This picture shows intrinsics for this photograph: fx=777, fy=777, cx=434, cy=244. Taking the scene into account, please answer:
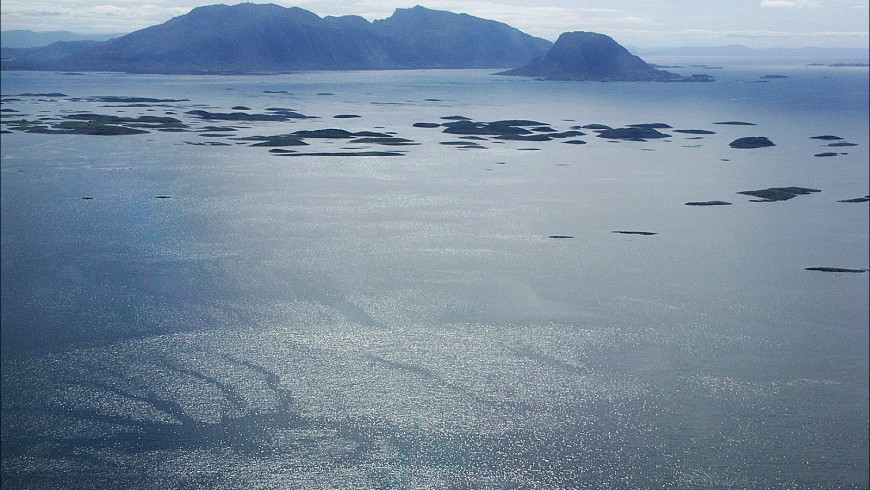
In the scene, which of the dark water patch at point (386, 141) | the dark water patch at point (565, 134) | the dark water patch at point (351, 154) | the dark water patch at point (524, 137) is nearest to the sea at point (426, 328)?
the dark water patch at point (351, 154)

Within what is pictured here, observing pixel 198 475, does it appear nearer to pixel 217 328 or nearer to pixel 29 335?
pixel 217 328

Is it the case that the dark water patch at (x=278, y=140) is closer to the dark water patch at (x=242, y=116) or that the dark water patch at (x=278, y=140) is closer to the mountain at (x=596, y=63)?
the dark water patch at (x=242, y=116)

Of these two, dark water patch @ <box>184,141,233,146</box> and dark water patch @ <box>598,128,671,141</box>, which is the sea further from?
dark water patch @ <box>598,128,671,141</box>

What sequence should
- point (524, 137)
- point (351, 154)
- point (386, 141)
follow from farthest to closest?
1. point (524, 137)
2. point (386, 141)
3. point (351, 154)

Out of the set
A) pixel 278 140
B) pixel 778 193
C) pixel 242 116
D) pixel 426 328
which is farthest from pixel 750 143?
pixel 426 328

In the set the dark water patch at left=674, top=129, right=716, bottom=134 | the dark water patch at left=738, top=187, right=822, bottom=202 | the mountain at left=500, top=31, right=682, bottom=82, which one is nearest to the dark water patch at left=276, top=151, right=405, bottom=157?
the dark water patch at left=738, top=187, right=822, bottom=202

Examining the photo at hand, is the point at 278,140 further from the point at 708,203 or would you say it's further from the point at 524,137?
the point at 708,203
